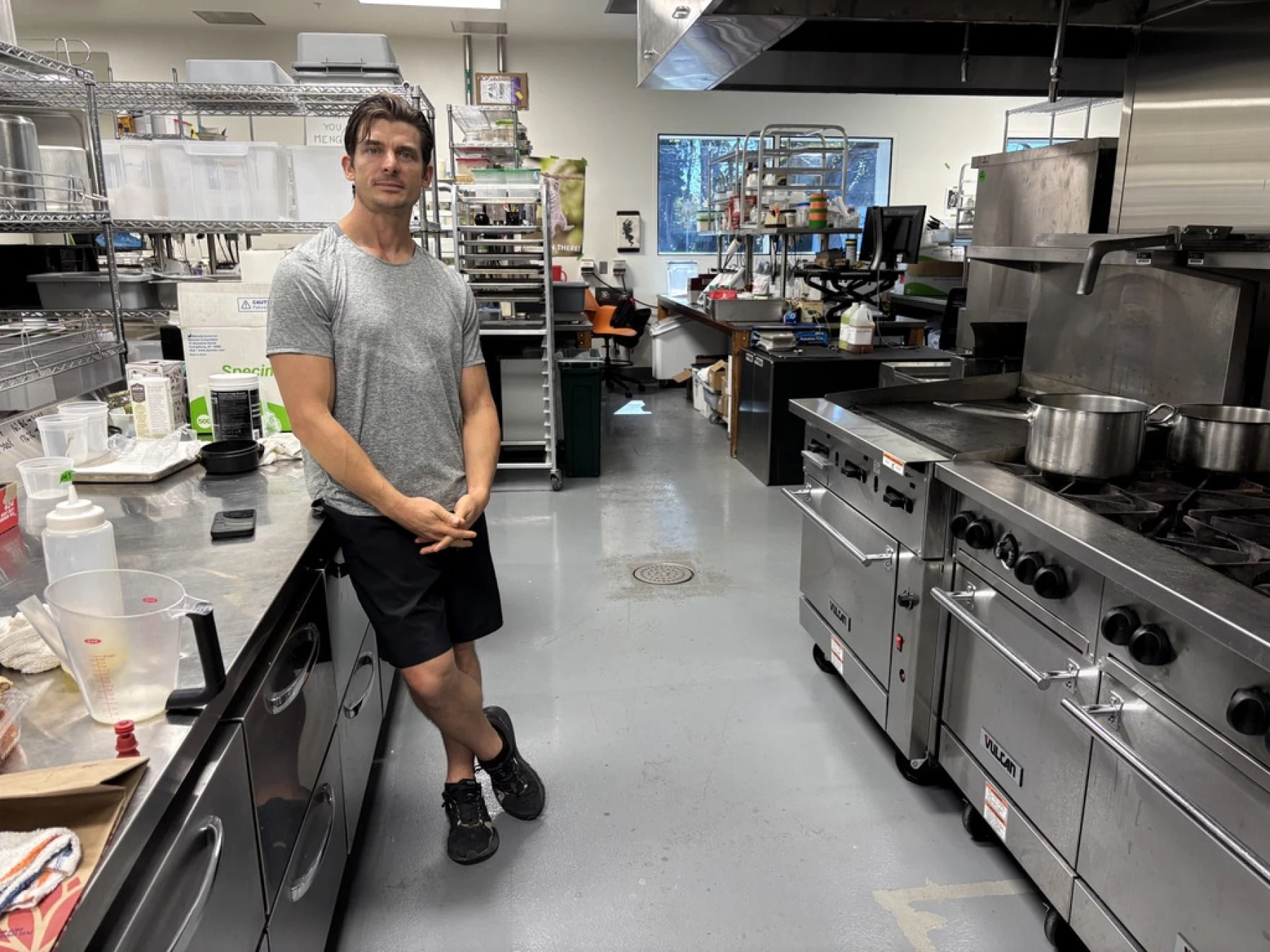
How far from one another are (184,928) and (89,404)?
1492mm

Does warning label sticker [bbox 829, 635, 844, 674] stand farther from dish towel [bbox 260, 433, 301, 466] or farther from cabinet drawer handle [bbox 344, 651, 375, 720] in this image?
dish towel [bbox 260, 433, 301, 466]

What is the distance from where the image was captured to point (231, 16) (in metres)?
6.69

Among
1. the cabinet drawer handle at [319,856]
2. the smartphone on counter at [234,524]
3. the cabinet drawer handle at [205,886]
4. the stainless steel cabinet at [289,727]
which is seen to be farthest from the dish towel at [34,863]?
the smartphone on counter at [234,524]

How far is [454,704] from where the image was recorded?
6.00 feet

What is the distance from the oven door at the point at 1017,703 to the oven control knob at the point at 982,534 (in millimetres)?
96

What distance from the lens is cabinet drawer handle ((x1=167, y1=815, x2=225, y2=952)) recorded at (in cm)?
90

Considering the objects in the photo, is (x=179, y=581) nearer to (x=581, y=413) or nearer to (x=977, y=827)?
(x=977, y=827)

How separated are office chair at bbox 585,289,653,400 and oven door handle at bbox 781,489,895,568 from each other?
4.24 m

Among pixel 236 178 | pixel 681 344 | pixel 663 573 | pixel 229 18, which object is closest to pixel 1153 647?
pixel 663 573

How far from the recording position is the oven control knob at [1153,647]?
1.28 metres

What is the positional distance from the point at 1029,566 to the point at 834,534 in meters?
0.83

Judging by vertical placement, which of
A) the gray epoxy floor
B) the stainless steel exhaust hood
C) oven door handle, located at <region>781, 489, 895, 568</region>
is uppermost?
the stainless steel exhaust hood

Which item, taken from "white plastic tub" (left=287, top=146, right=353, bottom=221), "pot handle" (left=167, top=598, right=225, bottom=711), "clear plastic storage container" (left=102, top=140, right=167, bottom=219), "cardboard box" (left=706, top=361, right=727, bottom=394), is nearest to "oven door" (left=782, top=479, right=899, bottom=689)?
"pot handle" (left=167, top=598, right=225, bottom=711)

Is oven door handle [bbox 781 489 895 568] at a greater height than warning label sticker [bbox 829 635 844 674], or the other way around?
oven door handle [bbox 781 489 895 568]
